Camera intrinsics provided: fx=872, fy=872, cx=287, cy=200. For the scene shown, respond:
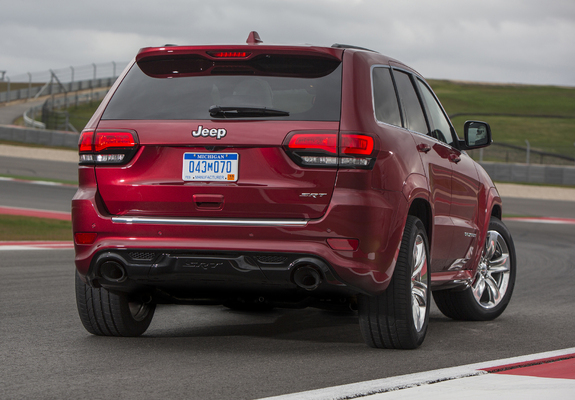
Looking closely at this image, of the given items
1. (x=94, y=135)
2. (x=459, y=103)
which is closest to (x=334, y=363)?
(x=94, y=135)

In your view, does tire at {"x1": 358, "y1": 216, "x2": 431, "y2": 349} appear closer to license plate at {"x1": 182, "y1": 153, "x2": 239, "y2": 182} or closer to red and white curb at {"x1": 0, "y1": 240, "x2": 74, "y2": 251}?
license plate at {"x1": 182, "y1": 153, "x2": 239, "y2": 182}

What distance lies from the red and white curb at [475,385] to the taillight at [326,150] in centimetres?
120

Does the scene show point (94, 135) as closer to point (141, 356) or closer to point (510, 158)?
point (141, 356)

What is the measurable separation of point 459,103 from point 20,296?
74130 millimetres

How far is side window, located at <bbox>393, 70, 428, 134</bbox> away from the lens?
582 centimetres

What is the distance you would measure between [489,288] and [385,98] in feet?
8.42

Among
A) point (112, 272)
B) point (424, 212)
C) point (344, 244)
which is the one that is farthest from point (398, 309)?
point (112, 272)

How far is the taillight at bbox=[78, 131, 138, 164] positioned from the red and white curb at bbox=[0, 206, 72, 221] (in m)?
12.9

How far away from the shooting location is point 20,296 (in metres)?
7.72

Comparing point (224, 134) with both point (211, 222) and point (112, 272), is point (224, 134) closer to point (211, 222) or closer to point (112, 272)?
point (211, 222)

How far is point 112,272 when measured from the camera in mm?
5062

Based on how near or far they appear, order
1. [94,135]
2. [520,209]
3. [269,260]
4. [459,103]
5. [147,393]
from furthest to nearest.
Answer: [459,103], [520,209], [94,135], [269,260], [147,393]

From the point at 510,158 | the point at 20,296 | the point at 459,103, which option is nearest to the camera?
the point at 20,296

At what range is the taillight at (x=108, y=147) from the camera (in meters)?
5.04
